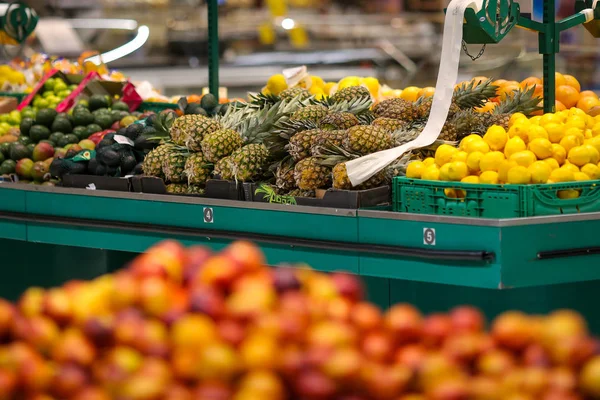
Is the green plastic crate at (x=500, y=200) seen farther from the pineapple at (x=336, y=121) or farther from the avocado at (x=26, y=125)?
the avocado at (x=26, y=125)

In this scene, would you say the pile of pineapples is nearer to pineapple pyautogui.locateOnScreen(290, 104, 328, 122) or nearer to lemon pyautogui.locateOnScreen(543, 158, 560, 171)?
pineapple pyautogui.locateOnScreen(290, 104, 328, 122)

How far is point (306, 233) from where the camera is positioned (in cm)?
423

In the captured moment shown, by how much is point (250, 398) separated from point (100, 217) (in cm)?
350

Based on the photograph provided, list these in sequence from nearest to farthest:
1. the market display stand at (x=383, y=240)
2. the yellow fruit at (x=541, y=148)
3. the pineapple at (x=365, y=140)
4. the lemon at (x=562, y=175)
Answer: the market display stand at (x=383, y=240) < the lemon at (x=562, y=175) < the yellow fruit at (x=541, y=148) < the pineapple at (x=365, y=140)

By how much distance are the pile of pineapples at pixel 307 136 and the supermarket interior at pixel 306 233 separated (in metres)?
0.01

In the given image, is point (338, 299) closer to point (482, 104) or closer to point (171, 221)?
point (171, 221)

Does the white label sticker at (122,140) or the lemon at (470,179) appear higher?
the white label sticker at (122,140)

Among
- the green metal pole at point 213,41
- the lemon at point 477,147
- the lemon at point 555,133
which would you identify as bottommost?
the lemon at point 477,147

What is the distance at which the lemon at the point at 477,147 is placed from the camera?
3.99 m

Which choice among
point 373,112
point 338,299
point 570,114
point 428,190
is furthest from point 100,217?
point 338,299

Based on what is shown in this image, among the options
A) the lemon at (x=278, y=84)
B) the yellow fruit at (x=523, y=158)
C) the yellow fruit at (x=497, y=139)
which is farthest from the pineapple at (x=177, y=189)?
the yellow fruit at (x=523, y=158)

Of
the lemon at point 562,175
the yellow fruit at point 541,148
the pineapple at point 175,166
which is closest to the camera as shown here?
the lemon at point 562,175

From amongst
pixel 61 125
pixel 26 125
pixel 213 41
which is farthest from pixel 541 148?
pixel 26 125

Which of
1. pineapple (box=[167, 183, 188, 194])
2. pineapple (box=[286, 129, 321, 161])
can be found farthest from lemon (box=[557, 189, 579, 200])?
pineapple (box=[167, 183, 188, 194])
